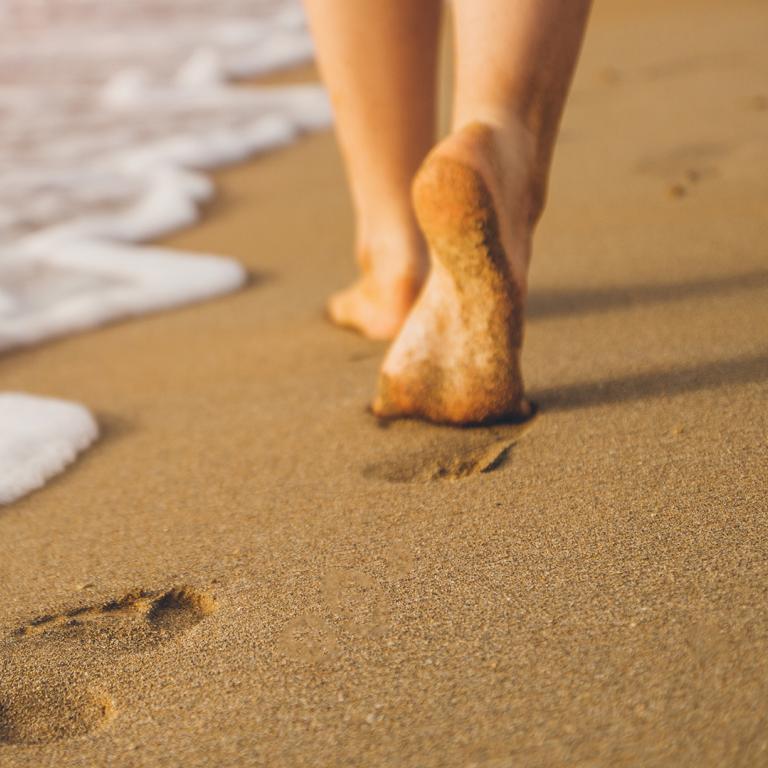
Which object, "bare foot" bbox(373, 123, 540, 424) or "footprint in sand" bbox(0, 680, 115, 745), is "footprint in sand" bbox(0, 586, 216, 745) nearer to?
"footprint in sand" bbox(0, 680, 115, 745)

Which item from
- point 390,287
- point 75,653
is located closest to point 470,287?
point 390,287

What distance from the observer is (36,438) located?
163cm

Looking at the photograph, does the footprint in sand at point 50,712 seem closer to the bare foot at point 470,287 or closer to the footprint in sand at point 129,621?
the footprint in sand at point 129,621

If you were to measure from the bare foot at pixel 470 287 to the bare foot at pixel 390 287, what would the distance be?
43cm

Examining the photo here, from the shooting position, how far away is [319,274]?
241cm

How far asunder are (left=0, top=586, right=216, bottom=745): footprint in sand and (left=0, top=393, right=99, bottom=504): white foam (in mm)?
375

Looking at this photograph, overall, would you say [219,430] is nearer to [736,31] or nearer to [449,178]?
[449,178]

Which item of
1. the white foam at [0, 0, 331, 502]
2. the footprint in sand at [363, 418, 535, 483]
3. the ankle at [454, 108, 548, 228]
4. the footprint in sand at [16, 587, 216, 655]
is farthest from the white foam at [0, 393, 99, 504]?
the ankle at [454, 108, 548, 228]

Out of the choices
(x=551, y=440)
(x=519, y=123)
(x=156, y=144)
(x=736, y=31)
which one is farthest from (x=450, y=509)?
(x=736, y=31)

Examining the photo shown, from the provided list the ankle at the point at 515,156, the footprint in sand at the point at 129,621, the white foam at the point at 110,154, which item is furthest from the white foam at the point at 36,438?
the ankle at the point at 515,156

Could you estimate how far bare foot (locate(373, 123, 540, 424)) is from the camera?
4.40ft

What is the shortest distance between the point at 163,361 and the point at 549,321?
674 mm

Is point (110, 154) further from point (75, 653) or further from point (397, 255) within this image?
point (75, 653)

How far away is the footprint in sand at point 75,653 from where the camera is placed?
98 cm
